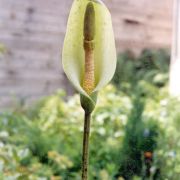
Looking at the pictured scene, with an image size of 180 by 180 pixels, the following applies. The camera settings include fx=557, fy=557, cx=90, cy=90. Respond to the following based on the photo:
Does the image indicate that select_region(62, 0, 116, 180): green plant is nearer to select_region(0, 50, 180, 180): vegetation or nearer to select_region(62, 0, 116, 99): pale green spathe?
select_region(62, 0, 116, 99): pale green spathe

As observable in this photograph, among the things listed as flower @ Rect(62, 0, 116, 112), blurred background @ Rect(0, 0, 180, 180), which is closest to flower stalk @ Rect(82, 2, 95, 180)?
flower @ Rect(62, 0, 116, 112)

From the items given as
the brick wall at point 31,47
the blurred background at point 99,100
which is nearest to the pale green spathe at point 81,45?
the blurred background at point 99,100

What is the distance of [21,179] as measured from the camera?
55.8 inches

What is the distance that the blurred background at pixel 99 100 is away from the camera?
2.26 metres

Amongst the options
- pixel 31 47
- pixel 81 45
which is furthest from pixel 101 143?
pixel 31 47

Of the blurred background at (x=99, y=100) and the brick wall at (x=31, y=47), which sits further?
the brick wall at (x=31, y=47)

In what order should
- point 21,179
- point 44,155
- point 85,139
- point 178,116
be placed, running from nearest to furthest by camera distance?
point 85,139 → point 21,179 → point 44,155 → point 178,116

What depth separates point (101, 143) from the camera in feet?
8.84

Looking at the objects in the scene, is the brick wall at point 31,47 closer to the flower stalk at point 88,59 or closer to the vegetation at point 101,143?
the vegetation at point 101,143

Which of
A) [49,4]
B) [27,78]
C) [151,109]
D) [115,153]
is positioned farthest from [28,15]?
[115,153]

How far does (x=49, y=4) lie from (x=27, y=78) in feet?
2.46

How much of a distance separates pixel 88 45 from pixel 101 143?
6.12ft

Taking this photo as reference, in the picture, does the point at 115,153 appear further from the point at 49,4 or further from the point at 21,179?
the point at 49,4

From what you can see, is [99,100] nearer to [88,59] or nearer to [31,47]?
[31,47]
